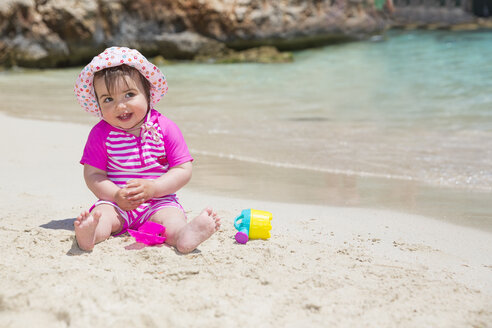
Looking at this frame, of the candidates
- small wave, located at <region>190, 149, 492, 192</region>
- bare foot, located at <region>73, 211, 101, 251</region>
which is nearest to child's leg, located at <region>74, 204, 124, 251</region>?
bare foot, located at <region>73, 211, 101, 251</region>

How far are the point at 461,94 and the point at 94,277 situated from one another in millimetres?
7193

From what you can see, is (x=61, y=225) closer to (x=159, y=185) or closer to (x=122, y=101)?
(x=159, y=185)

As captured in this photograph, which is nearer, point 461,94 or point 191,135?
point 191,135

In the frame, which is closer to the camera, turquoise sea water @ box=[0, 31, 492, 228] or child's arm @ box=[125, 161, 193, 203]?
child's arm @ box=[125, 161, 193, 203]

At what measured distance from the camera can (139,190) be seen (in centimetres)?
248

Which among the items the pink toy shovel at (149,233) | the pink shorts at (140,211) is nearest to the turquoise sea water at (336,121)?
the pink shorts at (140,211)

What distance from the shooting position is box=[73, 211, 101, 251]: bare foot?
7.36ft

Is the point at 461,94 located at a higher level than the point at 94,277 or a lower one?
lower

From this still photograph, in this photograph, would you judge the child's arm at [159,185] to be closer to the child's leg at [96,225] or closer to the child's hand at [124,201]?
the child's hand at [124,201]

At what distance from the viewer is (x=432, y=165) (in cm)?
432

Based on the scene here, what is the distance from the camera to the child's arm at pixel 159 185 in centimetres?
248

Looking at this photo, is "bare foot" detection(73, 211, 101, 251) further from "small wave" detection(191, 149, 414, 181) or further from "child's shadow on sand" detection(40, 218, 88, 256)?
"small wave" detection(191, 149, 414, 181)

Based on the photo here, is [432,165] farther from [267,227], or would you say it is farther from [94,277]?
[94,277]

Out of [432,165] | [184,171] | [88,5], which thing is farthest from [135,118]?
[88,5]
